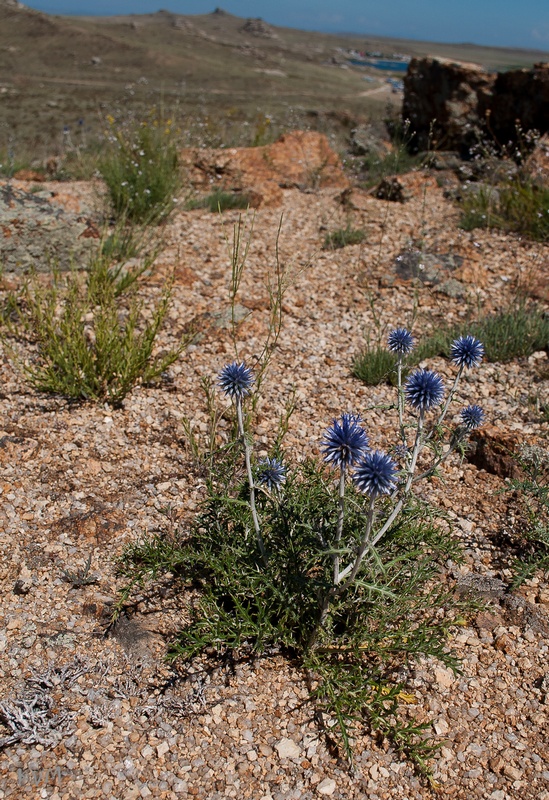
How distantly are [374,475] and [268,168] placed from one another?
→ 6.94 metres

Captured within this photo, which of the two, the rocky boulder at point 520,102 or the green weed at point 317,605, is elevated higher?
the rocky boulder at point 520,102

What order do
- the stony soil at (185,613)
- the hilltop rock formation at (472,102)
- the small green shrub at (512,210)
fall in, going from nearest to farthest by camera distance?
the stony soil at (185,613) → the small green shrub at (512,210) → the hilltop rock formation at (472,102)

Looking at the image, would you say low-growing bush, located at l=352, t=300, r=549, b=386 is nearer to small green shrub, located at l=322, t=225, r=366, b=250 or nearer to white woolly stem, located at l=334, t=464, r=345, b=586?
small green shrub, located at l=322, t=225, r=366, b=250

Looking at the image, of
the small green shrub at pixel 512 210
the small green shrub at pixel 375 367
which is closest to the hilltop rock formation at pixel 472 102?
the small green shrub at pixel 512 210

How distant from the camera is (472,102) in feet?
32.1

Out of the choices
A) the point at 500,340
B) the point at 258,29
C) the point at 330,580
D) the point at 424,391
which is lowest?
the point at 330,580

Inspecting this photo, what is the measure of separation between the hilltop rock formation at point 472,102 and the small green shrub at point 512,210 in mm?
2420

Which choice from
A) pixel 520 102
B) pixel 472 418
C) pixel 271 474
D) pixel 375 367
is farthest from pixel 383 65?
pixel 271 474

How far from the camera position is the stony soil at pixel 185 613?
229cm

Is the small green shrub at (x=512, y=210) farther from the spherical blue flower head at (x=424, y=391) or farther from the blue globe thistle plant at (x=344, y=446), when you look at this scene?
the blue globe thistle plant at (x=344, y=446)

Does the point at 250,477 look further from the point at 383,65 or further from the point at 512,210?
the point at 383,65

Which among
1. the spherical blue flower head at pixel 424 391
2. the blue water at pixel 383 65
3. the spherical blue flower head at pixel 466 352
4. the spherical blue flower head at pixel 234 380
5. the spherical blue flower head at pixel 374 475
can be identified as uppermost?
the blue water at pixel 383 65

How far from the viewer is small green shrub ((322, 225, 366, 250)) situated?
21.2 feet

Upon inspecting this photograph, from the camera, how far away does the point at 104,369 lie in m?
4.15
